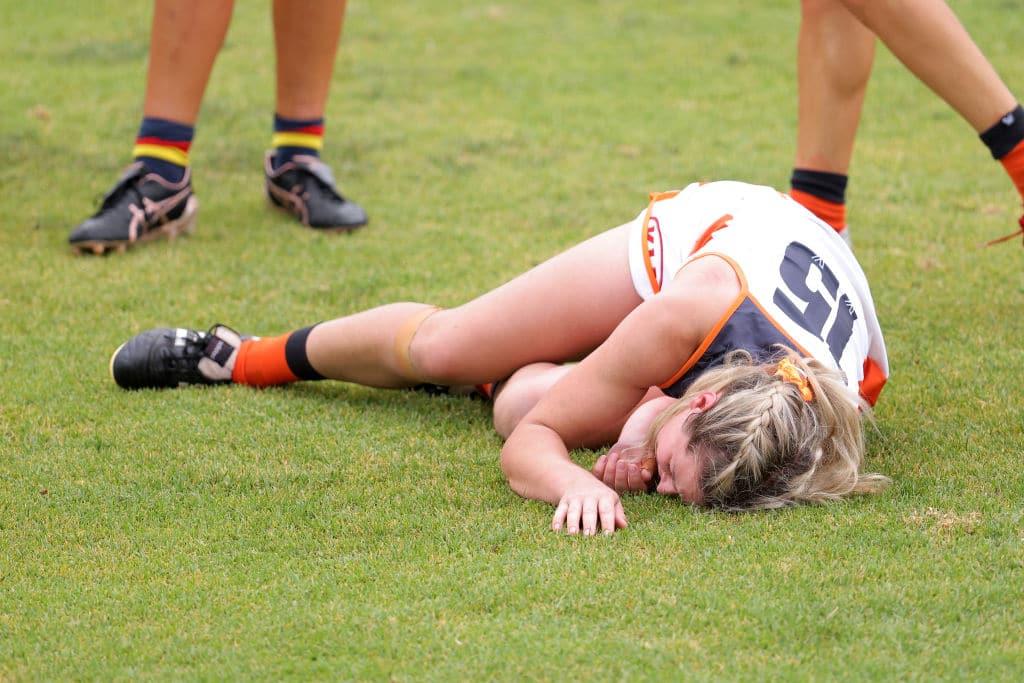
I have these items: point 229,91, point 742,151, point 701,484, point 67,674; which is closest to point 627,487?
point 701,484

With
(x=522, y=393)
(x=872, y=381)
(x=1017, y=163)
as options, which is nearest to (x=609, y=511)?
(x=522, y=393)

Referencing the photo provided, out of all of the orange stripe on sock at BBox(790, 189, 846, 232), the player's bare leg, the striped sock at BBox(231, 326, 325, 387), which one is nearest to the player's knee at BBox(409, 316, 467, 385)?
the player's bare leg

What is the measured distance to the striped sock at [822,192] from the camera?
304 cm

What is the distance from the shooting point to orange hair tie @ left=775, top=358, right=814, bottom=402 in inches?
76.2

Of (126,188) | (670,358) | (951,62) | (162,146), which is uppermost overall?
(951,62)

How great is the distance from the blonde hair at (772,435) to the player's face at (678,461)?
12mm

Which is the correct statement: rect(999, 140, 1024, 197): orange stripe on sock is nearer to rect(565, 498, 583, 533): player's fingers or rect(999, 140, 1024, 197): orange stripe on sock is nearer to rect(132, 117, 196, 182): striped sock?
rect(565, 498, 583, 533): player's fingers

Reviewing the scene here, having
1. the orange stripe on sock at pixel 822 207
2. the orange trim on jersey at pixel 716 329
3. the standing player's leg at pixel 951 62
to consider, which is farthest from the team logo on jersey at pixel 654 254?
the orange stripe on sock at pixel 822 207

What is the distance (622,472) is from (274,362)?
2.91ft

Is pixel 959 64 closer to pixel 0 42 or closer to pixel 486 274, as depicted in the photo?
pixel 486 274

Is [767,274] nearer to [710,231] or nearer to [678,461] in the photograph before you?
[710,231]

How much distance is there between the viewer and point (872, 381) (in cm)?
231

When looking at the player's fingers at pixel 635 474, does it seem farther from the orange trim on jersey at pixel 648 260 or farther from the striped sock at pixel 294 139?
the striped sock at pixel 294 139

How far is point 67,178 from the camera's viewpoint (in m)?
4.05
